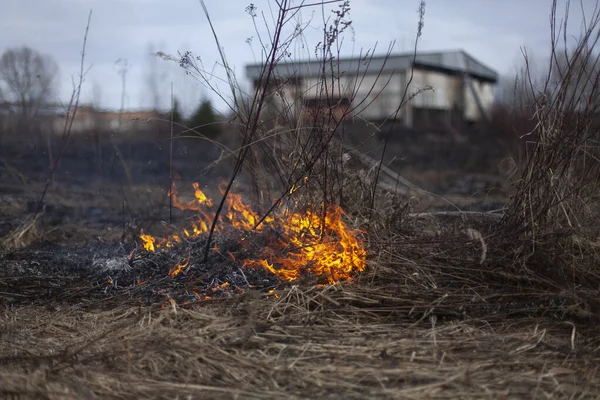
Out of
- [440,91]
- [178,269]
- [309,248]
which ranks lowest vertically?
[178,269]

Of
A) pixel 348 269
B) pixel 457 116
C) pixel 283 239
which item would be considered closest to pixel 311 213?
pixel 283 239

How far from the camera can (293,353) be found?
325cm

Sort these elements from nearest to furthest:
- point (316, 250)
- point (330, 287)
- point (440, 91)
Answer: point (330, 287), point (316, 250), point (440, 91)

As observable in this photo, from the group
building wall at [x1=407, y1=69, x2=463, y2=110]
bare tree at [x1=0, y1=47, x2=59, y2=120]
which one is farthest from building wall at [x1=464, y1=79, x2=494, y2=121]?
bare tree at [x1=0, y1=47, x2=59, y2=120]

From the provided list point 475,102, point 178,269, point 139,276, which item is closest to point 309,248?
point 178,269

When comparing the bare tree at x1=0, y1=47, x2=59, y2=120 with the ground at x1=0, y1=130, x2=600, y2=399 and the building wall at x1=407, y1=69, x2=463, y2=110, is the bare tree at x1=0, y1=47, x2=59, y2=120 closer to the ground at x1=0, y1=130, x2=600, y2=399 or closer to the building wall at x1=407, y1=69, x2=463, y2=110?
the ground at x1=0, y1=130, x2=600, y2=399

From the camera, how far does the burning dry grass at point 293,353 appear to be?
2.83 meters

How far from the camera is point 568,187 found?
4348 mm

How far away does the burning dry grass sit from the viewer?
2.83m

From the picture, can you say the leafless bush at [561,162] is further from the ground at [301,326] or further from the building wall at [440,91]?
the building wall at [440,91]

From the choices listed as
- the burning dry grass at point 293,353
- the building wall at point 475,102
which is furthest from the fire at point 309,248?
the building wall at point 475,102

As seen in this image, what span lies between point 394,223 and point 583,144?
1.45 meters

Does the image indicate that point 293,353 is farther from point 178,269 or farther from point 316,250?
point 178,269

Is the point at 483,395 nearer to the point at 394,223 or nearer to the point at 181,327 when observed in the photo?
the point at 181,327
